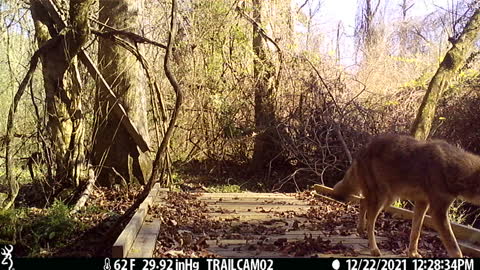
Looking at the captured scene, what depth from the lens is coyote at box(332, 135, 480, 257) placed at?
15.3 ft

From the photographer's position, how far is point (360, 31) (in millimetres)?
28375

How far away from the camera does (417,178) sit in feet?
15.9

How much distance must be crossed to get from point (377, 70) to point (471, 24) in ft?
17.1

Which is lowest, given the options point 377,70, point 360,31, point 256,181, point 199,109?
point 256,181

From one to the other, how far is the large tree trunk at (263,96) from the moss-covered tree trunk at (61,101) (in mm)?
4749

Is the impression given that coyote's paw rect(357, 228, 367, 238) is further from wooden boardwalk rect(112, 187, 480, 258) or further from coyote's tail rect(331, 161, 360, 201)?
coyote's tail rect(331, 161, 360, 201)

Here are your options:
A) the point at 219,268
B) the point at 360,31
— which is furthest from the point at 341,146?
the point at 360,31

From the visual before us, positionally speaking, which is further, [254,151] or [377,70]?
[377,70]

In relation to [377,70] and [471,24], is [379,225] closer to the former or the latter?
[471,24]

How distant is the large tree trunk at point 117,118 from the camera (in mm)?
10047

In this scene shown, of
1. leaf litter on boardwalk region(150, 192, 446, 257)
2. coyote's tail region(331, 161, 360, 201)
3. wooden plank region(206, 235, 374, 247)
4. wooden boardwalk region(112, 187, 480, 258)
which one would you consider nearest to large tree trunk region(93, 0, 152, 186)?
wooden boardwalk region(112, 187, 480, 258)

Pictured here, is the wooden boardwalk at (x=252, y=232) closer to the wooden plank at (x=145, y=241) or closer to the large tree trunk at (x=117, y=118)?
the wooden plank at (x=145, y=241)

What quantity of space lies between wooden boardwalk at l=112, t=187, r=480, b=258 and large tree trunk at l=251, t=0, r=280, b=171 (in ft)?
13.1

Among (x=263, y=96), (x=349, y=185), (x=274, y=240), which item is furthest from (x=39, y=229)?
(x=263, y=96)
